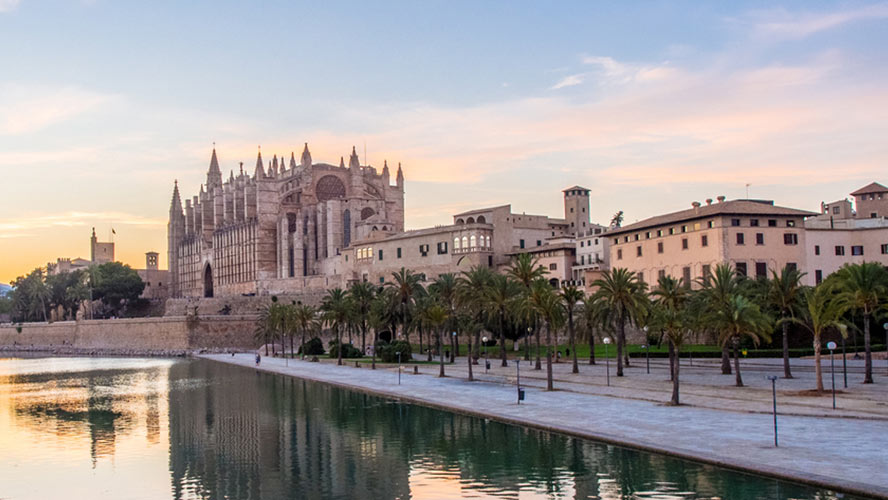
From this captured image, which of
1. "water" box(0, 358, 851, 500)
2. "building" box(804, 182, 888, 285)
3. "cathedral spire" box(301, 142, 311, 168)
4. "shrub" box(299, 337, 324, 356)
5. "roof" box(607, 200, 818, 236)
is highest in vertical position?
"cathedral spire" box(301, 142, 311, 168)

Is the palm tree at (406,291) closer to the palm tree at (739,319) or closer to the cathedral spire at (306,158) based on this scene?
the palm tree at (739,319)

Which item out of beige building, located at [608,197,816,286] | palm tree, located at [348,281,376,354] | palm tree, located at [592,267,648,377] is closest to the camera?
palm tree, located at [592,267,648,377]

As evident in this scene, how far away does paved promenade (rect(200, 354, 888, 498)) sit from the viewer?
1739 centimetres

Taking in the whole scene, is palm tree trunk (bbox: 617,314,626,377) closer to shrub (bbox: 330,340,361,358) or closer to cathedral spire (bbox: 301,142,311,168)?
shrub (bbox: 330,340,361,358)

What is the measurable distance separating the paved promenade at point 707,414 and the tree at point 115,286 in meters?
83.7

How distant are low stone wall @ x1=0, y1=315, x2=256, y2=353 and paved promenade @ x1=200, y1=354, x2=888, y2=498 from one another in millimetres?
43899

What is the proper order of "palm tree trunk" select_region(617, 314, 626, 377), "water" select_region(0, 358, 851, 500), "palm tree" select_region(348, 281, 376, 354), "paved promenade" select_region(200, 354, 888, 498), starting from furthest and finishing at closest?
"palm tree" select_region(348, 281, 376, 354) < "palm tree trunk" select_region(617, 314, 626, 377) < "water" select_region(0, 358, 851, 500) < "paved promenade" select_region(200, 354, 888, 498)

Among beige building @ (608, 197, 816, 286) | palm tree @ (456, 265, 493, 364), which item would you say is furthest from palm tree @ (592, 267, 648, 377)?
beige building @ (608, 197, 816, 286)

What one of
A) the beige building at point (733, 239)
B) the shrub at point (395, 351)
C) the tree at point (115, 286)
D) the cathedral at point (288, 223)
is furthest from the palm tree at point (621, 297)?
the tree at point (115, 286)

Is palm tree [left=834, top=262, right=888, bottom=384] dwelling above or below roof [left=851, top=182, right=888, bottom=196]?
below

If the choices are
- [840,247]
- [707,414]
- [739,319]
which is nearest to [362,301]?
[739,319]

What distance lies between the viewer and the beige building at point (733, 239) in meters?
51.7

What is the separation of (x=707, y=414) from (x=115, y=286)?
105382mm

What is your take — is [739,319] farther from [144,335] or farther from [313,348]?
[144,335]
